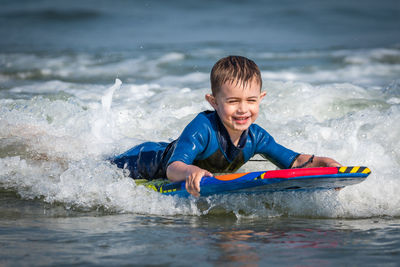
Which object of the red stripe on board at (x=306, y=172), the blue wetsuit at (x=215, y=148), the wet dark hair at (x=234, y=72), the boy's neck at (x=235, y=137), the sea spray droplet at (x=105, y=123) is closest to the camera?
the red stripe on board at (x=306, y=172)

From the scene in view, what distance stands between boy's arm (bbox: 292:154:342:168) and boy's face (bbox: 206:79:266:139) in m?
0.46

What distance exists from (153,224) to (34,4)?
20015 mm

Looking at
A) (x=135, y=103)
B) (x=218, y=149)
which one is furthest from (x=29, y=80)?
(x=218, y=149)

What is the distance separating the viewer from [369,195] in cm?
361

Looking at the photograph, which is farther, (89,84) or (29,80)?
(29,80)

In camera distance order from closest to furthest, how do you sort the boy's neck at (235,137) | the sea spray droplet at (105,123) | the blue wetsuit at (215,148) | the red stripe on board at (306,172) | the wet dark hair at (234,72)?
the red stripe on board at (306,172) → the wet dark hair at (234,72) → the blue wetsuit at (215,148) → the boy's neck at (235,137) → the sea spray droplet at (105,123)

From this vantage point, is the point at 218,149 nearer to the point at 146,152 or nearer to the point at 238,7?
the point at 146,152

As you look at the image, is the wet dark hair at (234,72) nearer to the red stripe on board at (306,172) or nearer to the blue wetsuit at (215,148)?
the blue wetsuit at (215,148)

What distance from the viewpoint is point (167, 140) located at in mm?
5570

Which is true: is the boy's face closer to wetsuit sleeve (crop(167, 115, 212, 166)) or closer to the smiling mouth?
the smiling mouth

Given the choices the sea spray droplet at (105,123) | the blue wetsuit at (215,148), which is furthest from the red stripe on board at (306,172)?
the sea spray droplet at (105,123)

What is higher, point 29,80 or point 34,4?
point 34,4

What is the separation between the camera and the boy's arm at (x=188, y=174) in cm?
312

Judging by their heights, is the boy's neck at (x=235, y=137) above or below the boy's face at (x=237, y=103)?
below
